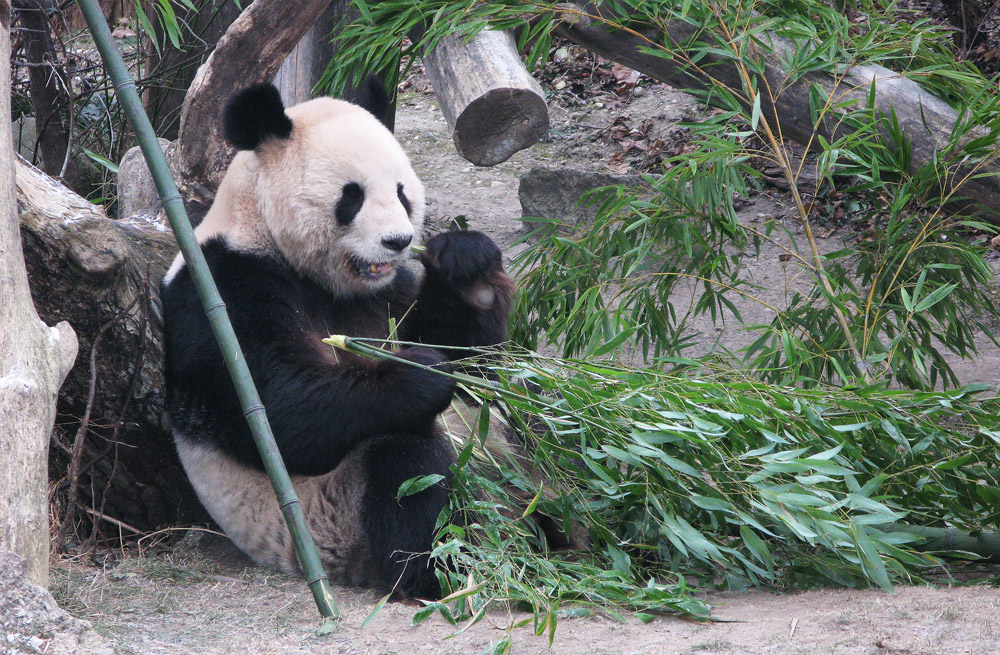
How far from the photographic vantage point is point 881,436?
7.99 ft

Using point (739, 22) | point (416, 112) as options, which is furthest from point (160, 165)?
point (416, 112)

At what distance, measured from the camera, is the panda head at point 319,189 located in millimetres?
2482

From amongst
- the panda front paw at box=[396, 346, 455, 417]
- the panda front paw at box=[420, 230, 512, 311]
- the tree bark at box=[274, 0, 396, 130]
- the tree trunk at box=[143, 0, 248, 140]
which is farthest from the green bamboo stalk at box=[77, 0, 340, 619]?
the tree trunk at box=[143, 0, 248, 140]

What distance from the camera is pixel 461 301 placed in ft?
9.50

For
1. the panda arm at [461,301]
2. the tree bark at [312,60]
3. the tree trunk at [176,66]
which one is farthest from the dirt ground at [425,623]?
the tree trunk at [176,66]

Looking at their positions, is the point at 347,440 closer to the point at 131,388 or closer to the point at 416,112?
the point at 131,388

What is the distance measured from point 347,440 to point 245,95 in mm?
973

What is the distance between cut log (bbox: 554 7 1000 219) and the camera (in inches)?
133

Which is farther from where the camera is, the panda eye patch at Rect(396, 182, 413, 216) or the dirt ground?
the panda eye patch at Rect(396, 182, 413, 216)

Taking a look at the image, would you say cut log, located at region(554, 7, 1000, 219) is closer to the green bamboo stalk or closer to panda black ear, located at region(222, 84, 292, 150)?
panda black ear, located at region(222, 84, 292, 150)

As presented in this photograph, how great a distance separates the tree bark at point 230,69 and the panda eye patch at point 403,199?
42.2 inches

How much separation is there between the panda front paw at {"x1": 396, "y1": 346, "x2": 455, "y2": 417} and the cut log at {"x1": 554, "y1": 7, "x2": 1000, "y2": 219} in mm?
1592

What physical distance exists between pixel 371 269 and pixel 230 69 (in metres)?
1.27

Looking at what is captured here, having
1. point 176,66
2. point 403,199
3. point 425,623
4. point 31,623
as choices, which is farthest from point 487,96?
point 176,66
